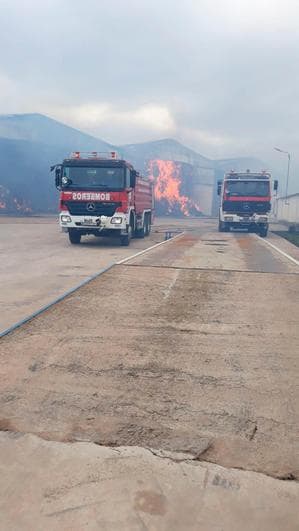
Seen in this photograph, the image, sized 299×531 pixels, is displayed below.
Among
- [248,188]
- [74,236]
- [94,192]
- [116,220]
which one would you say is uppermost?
[248,188]

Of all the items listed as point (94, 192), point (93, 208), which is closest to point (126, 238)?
point (93, 208)

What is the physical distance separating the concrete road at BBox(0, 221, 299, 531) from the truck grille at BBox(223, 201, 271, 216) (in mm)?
15156

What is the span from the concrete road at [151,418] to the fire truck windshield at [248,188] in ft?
50.4

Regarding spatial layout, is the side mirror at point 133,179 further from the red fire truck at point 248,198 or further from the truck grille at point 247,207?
the truck grille at point 247,207

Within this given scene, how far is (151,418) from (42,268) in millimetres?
7805

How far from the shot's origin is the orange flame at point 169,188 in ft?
197

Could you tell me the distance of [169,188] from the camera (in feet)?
204

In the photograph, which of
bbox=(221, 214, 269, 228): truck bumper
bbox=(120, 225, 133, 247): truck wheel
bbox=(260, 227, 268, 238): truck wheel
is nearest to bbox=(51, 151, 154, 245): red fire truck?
bbox=(120, 225, 133, 247): truck wheel

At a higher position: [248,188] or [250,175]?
[250,175]

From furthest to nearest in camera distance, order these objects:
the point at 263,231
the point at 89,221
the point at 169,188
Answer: the point at 169,188 < the point at 263,231 < the point at 89,221

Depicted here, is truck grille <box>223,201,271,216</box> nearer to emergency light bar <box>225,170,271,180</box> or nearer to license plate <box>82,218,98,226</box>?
emergency light bar <box>225,170,271,180</box>

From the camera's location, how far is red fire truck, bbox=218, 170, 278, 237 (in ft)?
68.8

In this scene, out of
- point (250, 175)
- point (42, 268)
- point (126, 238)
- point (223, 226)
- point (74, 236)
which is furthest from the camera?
point (223, 226)

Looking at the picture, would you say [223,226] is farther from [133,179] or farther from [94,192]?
[94,192]
